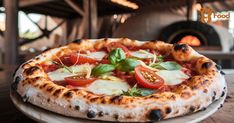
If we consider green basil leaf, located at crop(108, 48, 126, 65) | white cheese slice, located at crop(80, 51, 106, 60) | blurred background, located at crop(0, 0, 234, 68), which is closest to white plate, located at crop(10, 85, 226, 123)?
green basil leaf, located at crop(108, 48, 126, 65)

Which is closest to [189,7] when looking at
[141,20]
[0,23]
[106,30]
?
[141,20]

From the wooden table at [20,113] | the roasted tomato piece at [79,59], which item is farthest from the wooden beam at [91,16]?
the roasted tomato piece at [79,59]

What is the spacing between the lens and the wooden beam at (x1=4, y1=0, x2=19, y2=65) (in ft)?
11.5

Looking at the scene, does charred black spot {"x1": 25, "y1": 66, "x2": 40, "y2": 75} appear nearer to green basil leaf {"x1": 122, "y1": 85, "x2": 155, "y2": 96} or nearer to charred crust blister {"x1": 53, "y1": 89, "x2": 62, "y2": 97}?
charred crust blister {"x1": 53, "y1": 89, "x2": 62, "y2": 97}

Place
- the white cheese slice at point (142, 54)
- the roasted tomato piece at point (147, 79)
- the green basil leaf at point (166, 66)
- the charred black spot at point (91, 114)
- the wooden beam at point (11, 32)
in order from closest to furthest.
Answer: the charred black spot at point (91, 114) → the roasted tomato piece at point (147, 79) → the green basil leaf at point (166, 66) → the white cheese slice at point (142, 54) → the wooden beam at point (11, 32)

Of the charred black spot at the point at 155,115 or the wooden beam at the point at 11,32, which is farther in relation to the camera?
the wooden beam at the point at 11,32

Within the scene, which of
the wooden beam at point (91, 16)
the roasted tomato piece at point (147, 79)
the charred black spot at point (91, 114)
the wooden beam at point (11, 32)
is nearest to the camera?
the charred black spot at point (91, 114)

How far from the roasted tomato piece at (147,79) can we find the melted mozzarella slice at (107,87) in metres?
0.03

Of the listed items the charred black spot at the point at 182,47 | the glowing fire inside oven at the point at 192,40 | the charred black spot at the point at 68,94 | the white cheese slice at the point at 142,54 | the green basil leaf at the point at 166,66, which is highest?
the glowing fire inside oven at the point at 192,40

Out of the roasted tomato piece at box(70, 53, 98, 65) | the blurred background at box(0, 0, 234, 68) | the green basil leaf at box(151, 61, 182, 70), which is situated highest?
the blurred background at box(0, 0, 234, 68)

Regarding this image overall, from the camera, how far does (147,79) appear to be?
67cm

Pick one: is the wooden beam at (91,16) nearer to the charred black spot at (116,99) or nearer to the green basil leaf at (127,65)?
the green basil leaf at (127,65)

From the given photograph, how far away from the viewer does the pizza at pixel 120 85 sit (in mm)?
565

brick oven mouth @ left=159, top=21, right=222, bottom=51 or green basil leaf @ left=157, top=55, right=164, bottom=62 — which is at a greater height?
brick oven mouth @ left=159, top=21, right=222, bottom=51
